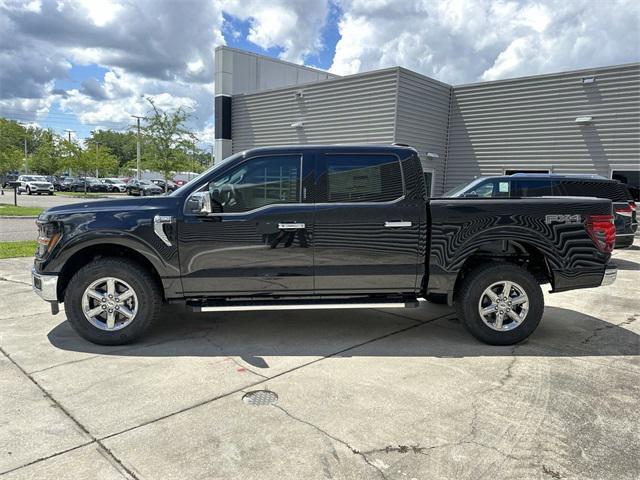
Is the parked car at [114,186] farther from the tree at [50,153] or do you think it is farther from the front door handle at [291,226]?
the front door handle at [291,226]

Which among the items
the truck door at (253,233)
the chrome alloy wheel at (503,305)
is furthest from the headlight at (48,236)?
the chrome alloy wheel at (503,305)

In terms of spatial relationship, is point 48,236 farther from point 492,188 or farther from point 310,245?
point 492,188

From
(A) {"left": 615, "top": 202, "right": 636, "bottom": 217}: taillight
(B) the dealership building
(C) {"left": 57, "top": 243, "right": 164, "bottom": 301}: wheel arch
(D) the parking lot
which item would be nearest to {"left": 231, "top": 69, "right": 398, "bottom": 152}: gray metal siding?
(B) the dealership building

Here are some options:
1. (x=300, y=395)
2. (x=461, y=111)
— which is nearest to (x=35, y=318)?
(x=300, y=395)

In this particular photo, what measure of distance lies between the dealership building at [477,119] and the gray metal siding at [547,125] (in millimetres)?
30

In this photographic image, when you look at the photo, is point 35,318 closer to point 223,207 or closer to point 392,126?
point 223,207

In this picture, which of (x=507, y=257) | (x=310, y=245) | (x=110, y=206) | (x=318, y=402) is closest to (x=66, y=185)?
(x=110, y=206)

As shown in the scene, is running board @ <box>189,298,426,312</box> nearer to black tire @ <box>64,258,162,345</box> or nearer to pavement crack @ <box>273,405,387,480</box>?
black tire @ <box>64,258,162,345</box>

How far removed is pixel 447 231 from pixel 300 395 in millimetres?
2200

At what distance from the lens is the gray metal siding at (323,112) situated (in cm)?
1600

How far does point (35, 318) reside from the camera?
539 centimetres

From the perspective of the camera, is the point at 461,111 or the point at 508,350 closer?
the point at 508,350

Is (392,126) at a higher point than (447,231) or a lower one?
higher

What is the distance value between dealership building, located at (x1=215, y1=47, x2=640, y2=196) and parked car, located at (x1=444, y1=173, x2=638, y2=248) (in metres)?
6.37
